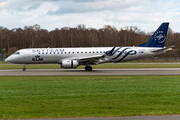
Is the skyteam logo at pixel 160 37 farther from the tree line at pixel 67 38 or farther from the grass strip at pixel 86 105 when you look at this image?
the tree line at pixel 67 38

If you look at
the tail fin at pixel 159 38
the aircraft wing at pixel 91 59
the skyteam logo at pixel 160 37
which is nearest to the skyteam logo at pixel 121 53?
the aircraft wing at pixel 91 59

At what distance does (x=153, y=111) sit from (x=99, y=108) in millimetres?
2173

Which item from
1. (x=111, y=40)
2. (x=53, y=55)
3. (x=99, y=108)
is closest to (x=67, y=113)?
(x=99, y=108)

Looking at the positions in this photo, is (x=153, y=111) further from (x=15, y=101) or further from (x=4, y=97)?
(x=4, y=97)

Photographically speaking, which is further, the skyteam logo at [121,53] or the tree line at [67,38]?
the tree line at [67,38]

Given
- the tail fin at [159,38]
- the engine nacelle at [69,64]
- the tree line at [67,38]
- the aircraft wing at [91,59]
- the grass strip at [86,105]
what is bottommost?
the grass strip at [86,105]

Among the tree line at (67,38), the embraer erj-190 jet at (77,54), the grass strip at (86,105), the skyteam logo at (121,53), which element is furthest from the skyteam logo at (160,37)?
the tree line at (67,38)

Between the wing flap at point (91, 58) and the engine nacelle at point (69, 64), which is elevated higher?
the wing flap at point (91, 58)

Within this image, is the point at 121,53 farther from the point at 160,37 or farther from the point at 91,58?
the point at 160,37

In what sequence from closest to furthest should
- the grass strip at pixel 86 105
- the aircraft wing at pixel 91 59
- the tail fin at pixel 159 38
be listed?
1. the grass strip at pixel 86 105
2. the aircraft wing at pixel 91 59
3. the tail fin at pixel 159 38

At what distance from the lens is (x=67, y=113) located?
851 centimetres

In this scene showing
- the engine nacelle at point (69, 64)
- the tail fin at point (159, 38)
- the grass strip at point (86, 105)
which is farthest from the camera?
the tail fin at point (159, 38)

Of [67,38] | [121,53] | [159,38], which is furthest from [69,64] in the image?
[67,38]

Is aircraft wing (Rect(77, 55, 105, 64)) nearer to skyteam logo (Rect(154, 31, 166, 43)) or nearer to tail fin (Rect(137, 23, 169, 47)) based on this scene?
tail fin (Rect(137, 23, 169, 47))
